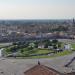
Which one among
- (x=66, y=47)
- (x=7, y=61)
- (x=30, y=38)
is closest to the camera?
(x=7, y=61)

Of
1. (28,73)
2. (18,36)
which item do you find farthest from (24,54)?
(18,36)

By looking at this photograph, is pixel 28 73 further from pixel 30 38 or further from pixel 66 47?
pixel 30 38

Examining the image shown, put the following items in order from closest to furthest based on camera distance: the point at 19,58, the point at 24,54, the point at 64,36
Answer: the point at 19,58, the point at 24,54, the point at 64,36

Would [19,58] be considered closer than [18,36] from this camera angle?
Yes

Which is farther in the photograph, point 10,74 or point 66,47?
point 66,47

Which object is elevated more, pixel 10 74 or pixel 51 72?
pixel 51 72

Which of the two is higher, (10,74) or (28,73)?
(28,73)

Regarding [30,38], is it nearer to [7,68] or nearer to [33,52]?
[33,52]

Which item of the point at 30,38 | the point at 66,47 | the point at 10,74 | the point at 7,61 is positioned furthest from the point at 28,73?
the point at 30,38

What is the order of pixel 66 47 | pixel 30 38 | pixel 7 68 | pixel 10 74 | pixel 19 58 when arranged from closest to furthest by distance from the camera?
pixel 10 74, pixel 7 68, pixel 19 58, pixel 66 47, pixel 30 38
